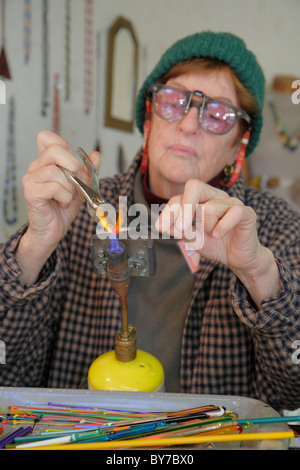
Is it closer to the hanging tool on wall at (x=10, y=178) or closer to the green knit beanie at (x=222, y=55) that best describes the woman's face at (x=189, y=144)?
the green knit beanie at (x=222, y=55)

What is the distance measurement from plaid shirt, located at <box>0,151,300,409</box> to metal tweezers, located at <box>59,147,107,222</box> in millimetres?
205

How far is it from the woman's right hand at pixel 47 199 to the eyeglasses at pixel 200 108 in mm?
419

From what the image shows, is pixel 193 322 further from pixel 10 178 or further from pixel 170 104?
pixel 10 178

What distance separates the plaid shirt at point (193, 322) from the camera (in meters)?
0.91

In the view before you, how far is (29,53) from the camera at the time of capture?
1874 mm

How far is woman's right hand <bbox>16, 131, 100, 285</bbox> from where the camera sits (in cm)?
85

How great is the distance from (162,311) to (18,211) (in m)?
0.93

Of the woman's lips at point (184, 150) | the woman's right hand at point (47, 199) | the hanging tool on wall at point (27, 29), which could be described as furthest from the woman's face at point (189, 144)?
the hanging tool on wall at point (27, 29)

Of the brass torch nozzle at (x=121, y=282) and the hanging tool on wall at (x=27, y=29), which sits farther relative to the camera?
the hanging tool on wall at (x=27, y=29)

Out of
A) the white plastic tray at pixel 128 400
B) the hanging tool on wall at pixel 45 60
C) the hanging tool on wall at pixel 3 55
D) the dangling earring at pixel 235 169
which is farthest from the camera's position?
the hanging tool on wall at pixel 45 60

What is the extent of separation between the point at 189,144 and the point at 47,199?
0.51 meters

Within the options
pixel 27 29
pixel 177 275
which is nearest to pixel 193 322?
pixel 177 275

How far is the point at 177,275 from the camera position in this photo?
1.30 meters

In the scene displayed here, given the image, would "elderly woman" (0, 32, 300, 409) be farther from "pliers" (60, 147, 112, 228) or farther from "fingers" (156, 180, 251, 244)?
"fingers" (156, 180, 251, 244)
